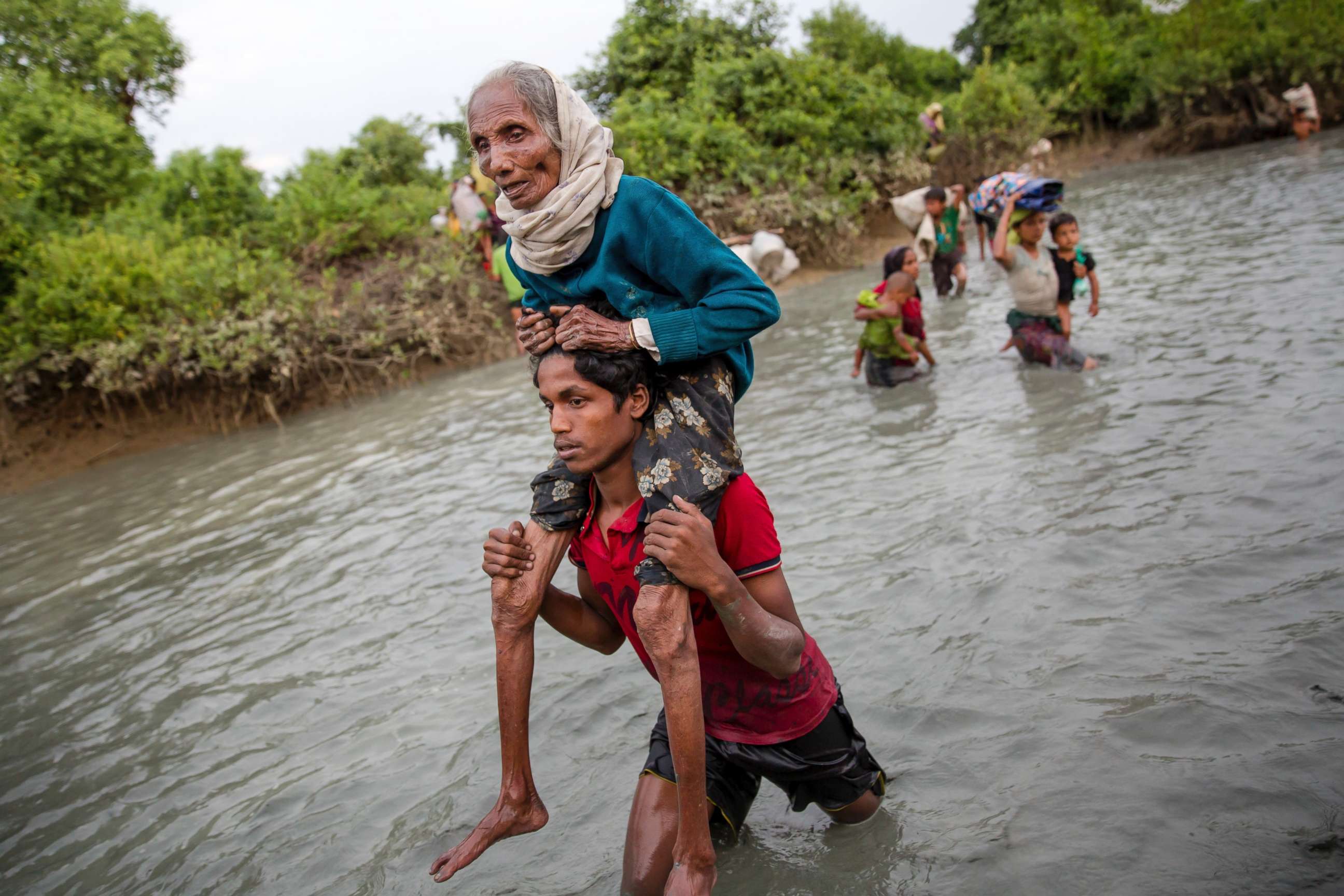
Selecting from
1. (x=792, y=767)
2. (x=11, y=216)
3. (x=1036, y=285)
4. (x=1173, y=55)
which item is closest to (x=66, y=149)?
(x=11, y=216)

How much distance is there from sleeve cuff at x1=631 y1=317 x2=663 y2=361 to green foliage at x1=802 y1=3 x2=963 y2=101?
37.3 meters

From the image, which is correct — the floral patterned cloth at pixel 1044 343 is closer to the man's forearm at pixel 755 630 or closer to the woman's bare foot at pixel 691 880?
the man's forearm at pixel 755 630

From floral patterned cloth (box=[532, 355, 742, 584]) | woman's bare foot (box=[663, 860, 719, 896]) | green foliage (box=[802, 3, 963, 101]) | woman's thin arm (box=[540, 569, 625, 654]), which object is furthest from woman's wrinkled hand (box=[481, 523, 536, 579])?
green foliage (box=[802, 3, 963, 101])

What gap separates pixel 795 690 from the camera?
8.83 ft

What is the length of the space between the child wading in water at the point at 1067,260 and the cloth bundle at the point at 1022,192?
6.5 inches

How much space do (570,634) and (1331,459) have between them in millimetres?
4266

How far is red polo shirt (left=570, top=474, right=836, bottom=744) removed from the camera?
2516 millimetres

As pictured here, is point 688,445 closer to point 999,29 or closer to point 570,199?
point 570,199

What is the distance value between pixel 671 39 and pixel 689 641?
62.8 ft

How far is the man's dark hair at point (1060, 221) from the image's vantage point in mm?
7906

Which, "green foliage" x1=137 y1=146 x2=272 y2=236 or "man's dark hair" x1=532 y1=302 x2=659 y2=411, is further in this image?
"green foliage" x1=137 y1=146 x2=272 y2=236

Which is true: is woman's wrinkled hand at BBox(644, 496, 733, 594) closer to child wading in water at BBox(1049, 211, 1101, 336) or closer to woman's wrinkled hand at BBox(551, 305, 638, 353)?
woman's wrinkled hand at BBox(551, 305, 638, 353)

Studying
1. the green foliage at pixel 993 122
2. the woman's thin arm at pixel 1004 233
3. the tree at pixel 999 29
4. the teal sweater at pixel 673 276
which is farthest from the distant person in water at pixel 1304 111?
the teal sweater at pixel 673 276

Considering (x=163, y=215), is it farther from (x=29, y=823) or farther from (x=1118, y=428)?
(x=1118, y=428)
